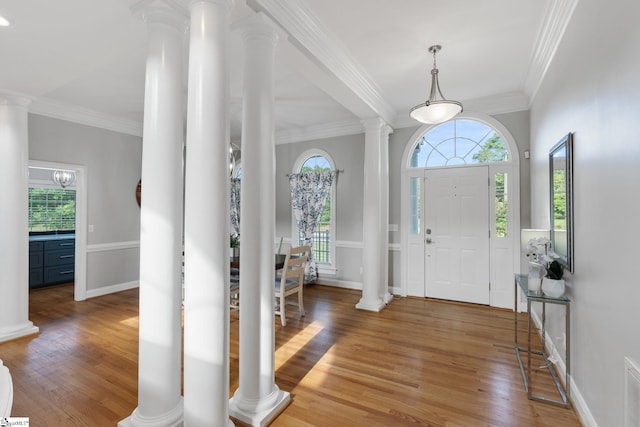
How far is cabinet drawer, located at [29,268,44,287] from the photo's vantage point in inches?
204

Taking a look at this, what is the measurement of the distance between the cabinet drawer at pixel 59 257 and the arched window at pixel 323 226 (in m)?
4.16

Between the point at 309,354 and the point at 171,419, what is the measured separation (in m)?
1.39

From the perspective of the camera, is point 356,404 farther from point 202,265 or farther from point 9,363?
point 9,363

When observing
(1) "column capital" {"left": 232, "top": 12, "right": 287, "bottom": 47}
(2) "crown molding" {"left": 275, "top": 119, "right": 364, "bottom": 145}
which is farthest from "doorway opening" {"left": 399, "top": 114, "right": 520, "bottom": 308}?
(1) "column capital" {"left": 232, "top": 12, "right": 287, "bottom": 47}

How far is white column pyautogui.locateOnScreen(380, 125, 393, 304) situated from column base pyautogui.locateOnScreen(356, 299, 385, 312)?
22 centimetres

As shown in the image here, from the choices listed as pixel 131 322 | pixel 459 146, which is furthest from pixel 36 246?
pixel 459 146

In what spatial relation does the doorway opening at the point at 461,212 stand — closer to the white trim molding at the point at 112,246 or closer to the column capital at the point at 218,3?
the column capital at the point at 218,3

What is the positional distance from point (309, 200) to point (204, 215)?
13.2 ft

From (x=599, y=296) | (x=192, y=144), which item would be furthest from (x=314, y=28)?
(x=599, y=296)

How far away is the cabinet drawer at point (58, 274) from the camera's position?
213 inches

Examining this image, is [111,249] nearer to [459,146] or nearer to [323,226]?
[323,226]

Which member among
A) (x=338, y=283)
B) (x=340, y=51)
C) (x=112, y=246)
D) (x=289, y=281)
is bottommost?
(x=338, y=283)

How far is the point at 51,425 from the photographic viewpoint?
6.50ft

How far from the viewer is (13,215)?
3.33 m
